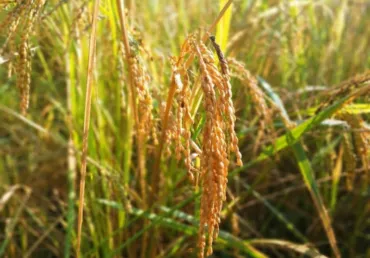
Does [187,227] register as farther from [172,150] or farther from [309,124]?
[309,124]

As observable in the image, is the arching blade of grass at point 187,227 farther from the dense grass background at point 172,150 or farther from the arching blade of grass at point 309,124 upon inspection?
the arching blade of grass at point 309,124

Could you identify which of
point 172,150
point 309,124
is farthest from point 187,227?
point 309,124

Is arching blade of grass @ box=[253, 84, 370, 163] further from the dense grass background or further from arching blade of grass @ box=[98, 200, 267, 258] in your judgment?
arching blade of grass @ box=[98, 200, 267, 258]

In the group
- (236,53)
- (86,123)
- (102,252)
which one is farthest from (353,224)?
(86,123)

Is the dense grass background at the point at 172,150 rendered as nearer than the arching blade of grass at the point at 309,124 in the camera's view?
No

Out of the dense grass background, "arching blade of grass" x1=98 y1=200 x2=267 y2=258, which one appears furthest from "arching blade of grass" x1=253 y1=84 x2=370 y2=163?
"arching blade of grass" x1=98 y1=200 x2=267 y2=258

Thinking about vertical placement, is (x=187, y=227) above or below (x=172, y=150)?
below

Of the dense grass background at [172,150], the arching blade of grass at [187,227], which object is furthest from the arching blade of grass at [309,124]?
the arching blade of grass at [187,227]

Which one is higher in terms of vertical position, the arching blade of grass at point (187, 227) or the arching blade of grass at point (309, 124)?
the arching blade of grass at point (309, 124)

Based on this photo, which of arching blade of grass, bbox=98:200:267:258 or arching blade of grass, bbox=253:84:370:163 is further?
arching blade of grass, bbox=98:200:267:258
